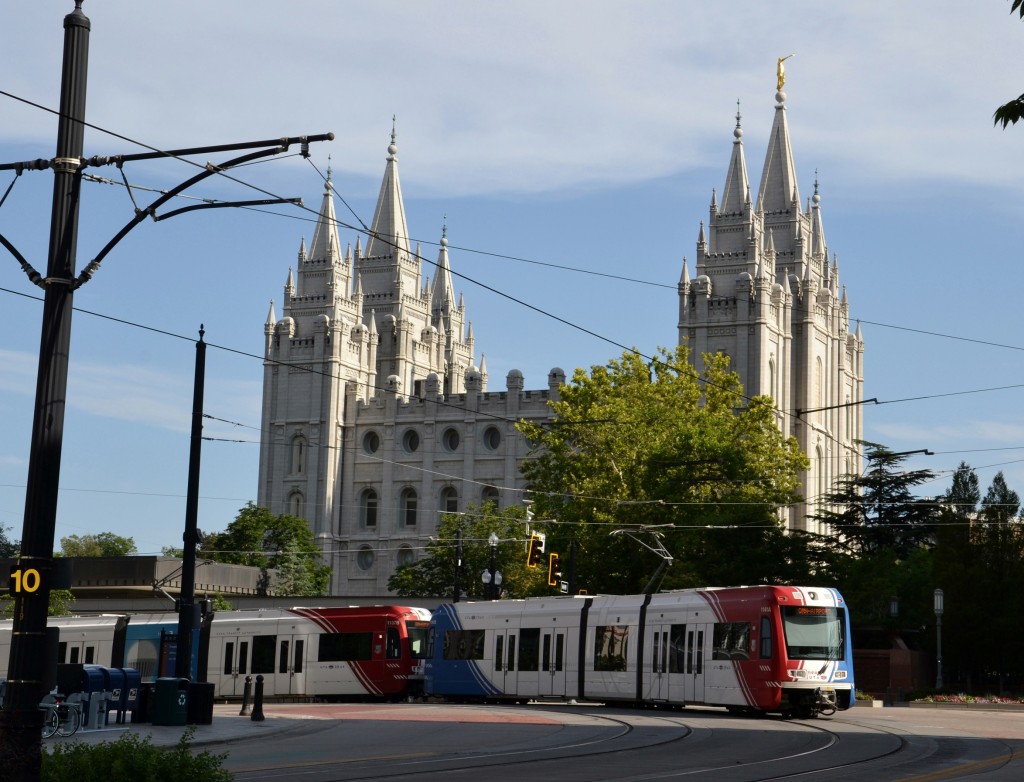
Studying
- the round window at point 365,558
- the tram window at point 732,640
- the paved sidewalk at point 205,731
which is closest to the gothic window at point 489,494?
the round window at point 365,558

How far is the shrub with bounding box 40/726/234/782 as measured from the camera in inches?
436

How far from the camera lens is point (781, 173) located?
4262 inches

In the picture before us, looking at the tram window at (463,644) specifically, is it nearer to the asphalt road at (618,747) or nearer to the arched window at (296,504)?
the asphalt road at (618,747)

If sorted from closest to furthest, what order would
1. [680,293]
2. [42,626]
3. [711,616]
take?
[42,626] < [711,616] < [680,293]

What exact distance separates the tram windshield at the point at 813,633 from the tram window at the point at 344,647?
11.5m

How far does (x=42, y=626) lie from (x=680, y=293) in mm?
89728

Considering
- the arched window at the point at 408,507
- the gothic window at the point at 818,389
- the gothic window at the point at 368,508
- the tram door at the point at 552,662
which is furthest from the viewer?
the gothic window at the point at 368,508

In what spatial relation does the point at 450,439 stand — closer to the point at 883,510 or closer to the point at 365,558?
the point at 365,558

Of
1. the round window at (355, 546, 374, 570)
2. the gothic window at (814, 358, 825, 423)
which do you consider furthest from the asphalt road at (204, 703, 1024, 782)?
the round window at (355, 546, 374, 570)

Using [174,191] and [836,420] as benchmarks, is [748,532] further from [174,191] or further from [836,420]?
[836,420]

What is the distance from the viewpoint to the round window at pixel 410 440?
110188 mm

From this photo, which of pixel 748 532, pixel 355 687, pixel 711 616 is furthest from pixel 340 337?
pixel 711 616

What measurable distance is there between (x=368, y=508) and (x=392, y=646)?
74336 millimetres

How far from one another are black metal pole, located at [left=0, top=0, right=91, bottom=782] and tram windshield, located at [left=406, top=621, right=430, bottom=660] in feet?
83.4
